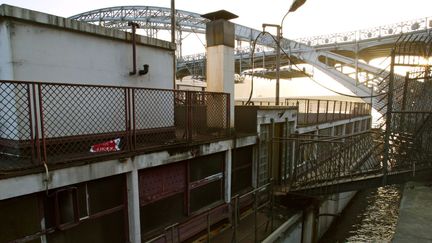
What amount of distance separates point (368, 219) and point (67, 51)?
14447 mm

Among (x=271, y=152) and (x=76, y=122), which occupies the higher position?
(x=76, y=122)

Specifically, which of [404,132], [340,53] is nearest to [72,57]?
[404,132]

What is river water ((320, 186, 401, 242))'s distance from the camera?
36.4 feet

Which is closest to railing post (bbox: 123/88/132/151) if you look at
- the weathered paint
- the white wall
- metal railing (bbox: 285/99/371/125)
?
the weathered paint

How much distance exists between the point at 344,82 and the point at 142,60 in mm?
26094

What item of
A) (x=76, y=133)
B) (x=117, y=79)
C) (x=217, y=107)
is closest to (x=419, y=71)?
(x=217, y=107)

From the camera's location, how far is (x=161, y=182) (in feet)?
19.9

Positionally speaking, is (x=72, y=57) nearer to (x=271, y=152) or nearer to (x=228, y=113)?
(x=228, y=113)

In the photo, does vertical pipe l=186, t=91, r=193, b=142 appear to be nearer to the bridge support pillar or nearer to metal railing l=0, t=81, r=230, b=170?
metal railing l=0, t=81, r=230, b=170

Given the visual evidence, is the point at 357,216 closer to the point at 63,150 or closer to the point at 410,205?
the point at 410,205

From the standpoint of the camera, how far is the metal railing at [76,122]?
4.23 m

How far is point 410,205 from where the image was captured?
3.55 metres

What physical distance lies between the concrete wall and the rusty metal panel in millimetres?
2219

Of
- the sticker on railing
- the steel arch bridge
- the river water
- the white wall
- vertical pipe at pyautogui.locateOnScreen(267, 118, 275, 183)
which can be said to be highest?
the steel arch bridge
